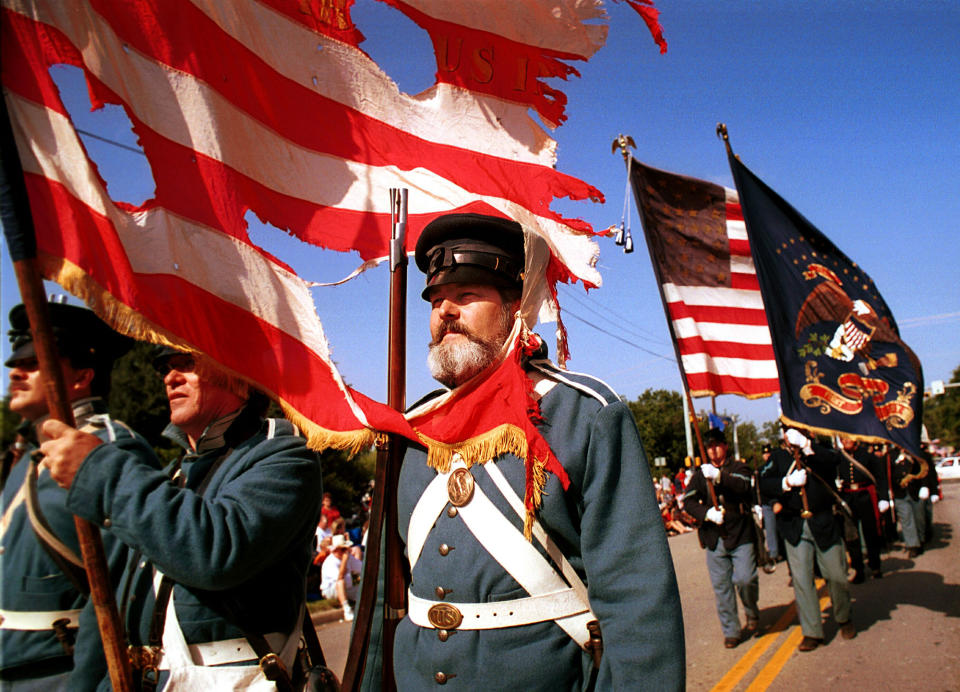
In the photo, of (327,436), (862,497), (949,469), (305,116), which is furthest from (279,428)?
(949,469)

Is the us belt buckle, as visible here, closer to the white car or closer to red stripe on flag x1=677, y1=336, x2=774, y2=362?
red stripe on flag x1=677, y1=336, x2=774, y2=362

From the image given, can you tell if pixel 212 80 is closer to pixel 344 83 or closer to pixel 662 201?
pixel 344 83

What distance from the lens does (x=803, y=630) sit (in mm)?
6766

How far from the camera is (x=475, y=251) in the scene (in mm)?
2467

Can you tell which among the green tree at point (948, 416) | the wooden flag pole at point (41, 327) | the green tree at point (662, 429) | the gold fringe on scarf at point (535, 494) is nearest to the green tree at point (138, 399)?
the wooden flag pole at point (41, 327)

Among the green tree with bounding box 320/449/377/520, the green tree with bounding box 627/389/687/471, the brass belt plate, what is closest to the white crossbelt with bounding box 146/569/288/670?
the brass belt plate

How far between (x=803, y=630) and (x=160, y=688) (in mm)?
6298

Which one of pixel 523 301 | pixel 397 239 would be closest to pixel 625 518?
pixel 523 301

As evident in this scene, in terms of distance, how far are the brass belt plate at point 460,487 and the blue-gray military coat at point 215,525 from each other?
0.54m

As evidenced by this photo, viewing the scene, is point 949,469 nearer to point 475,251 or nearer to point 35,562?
point 475,251

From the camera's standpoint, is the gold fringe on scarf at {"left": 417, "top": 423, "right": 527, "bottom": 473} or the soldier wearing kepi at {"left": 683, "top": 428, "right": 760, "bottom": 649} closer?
the gold fringe on scarf at {"left": 417, "top": 423, "right": 527, "bottom": 473}

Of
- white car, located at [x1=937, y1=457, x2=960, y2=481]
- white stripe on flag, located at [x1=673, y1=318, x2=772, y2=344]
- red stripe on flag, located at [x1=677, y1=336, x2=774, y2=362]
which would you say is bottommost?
white car, located at [x1=937, y1=457, x2=960, y2=481]

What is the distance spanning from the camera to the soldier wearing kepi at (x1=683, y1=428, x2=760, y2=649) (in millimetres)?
7066

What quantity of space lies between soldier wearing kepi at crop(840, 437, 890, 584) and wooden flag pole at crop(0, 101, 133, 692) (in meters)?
10.1
